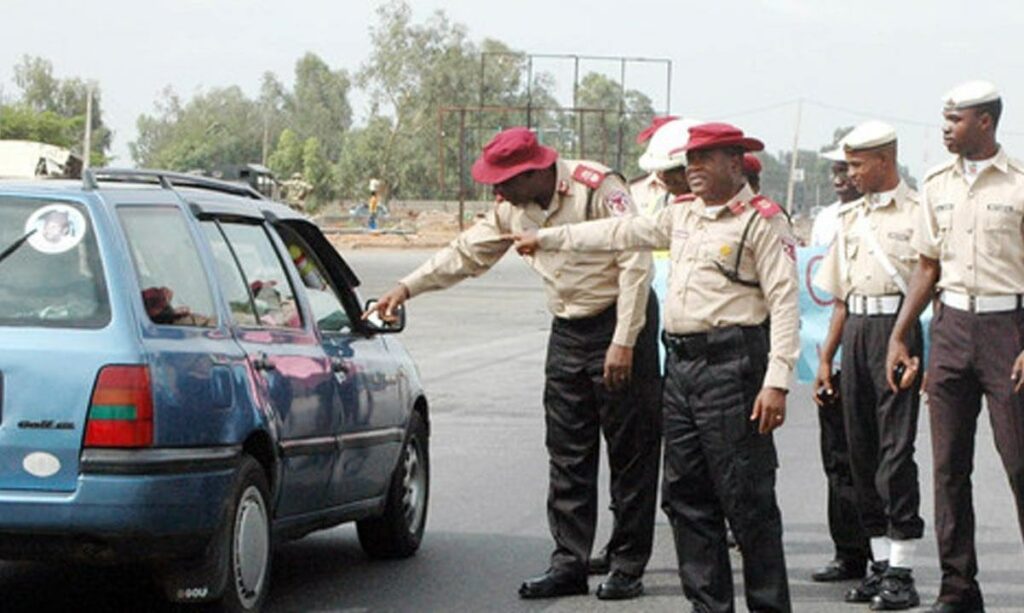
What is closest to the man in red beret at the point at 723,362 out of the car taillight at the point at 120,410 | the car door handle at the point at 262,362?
the car door handle at the point at 262,362

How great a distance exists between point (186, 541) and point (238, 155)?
155313 millimetres

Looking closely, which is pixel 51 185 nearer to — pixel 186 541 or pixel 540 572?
pixel 186 541

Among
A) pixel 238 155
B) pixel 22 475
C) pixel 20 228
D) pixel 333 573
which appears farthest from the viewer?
pixel 238 155

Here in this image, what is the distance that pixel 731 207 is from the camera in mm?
7609

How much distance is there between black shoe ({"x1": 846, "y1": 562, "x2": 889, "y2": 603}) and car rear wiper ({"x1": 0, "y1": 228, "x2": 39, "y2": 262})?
11.9 feet

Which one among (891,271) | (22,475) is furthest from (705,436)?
(22,475)

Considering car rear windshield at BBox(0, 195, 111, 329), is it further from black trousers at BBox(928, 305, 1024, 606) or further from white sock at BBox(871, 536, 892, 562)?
white sock at BBox(871, 536, 892, 562)

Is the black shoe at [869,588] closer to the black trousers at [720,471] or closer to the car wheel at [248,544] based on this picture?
the black trousers at [720,471]

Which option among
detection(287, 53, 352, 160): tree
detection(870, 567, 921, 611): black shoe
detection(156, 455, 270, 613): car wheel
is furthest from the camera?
detection(287, 53, 352, 160): tree

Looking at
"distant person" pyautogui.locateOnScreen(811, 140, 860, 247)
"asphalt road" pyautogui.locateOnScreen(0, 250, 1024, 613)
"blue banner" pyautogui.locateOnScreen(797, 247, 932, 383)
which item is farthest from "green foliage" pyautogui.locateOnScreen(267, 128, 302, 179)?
"distant person" pyautogui.locateOnScreen(811, 140, 860, 247)

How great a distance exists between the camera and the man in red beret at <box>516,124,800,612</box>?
293 inches

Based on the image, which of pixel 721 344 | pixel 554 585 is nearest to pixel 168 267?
pixel 721 344

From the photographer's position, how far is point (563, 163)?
9078mm

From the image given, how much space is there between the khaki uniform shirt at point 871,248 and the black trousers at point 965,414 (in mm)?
514
